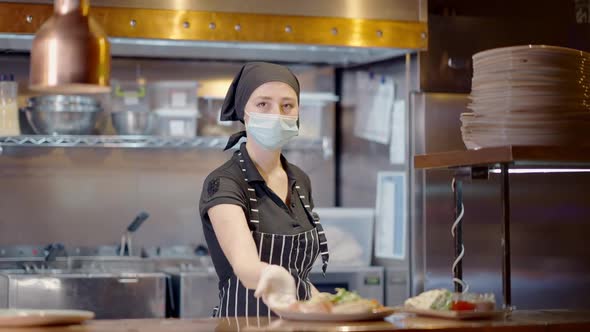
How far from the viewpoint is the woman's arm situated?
2.31 meters

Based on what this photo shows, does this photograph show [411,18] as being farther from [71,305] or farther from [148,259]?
[71,305]

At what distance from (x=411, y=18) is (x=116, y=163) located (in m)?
1.67

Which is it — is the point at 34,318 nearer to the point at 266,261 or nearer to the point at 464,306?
the point at 266,261

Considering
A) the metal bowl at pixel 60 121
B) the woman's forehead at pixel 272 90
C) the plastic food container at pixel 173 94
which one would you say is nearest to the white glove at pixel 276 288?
the woman's forehead at pixel 272 90

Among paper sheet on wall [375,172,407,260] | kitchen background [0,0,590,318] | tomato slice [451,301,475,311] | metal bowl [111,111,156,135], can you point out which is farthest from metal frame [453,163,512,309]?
metal bowl [111,111,156,135]

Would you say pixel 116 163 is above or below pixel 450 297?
above

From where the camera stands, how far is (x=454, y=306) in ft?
7.29

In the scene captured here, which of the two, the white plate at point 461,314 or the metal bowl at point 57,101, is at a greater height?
the metal bowl at point 57,101

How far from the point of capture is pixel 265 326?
2.05 m

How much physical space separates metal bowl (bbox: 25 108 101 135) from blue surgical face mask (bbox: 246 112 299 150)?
1904mm

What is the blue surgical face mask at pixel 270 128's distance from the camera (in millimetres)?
2729

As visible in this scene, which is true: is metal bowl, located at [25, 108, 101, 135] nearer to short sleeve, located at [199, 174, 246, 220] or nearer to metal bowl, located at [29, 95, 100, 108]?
metal bowl, located at [29, 95, 100, 108]

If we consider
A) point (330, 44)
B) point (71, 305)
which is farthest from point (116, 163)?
point (330, 44)

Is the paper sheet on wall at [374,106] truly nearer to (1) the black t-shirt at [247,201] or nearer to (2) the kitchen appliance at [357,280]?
(2) the kitchen appliance at [357,280]
